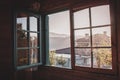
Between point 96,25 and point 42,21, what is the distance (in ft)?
4.41

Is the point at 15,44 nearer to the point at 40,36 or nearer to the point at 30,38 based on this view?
the point at 30,38

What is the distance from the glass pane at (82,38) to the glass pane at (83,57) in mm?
93

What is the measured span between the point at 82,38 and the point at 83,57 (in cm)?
34

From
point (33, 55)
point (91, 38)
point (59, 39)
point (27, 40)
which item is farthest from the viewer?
point (59, 39)

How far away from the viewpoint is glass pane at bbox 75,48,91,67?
2539 mm

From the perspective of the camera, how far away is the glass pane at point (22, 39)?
2.71 meters

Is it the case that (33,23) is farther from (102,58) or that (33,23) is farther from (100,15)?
(102,58)

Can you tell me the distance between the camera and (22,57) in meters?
2.80

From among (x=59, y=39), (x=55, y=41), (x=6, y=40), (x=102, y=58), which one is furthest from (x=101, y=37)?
(x=6, y=40)

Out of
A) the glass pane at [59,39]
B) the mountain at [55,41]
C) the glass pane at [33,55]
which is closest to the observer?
the glass pane at [33,55]

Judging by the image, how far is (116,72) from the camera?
2.18 m

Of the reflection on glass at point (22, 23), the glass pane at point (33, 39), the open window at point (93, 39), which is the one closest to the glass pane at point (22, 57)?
the glass pane at point (33, 39)

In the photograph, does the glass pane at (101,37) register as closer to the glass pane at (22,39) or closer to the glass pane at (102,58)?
the glass pane at (102,58)

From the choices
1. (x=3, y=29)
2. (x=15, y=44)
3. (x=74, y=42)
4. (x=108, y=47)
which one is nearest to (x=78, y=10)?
(x=74, y=42)
